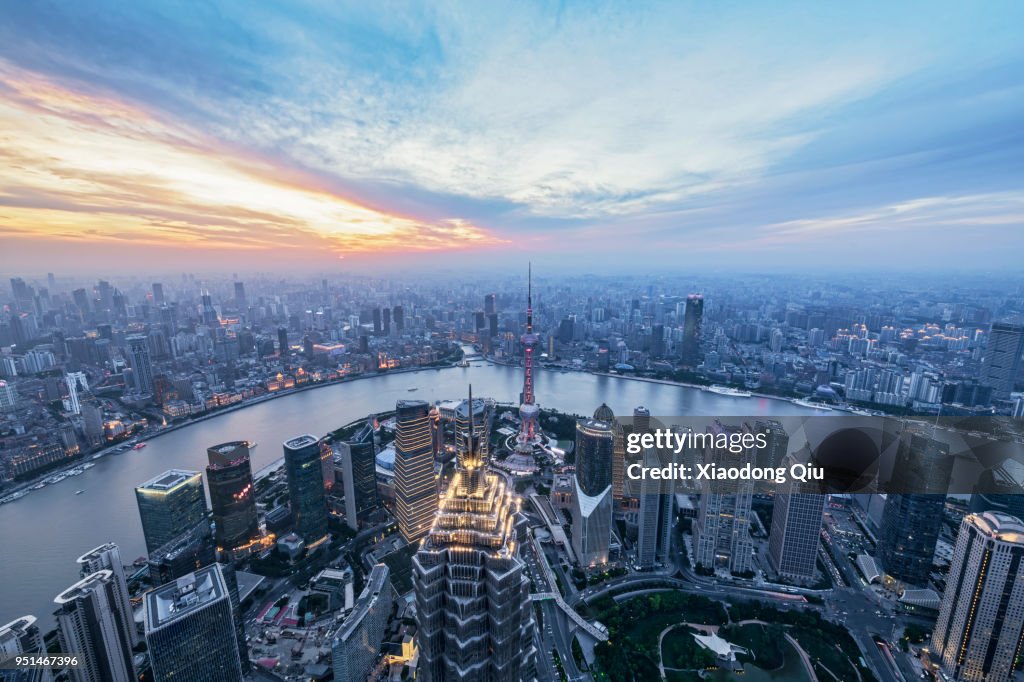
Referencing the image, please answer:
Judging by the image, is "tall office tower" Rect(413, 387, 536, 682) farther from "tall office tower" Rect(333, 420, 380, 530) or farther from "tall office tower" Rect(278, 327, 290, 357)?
"tall office tower" Rect(278, 327, 290, 357)

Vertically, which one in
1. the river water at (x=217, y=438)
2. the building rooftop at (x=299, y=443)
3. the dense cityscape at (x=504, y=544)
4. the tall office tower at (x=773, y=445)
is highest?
the tall office tower at (x=773, y=445)

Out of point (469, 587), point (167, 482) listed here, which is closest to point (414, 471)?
point (167, 482)

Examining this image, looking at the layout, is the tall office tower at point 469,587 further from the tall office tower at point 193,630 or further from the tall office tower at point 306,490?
the tall office tower at point 306,490

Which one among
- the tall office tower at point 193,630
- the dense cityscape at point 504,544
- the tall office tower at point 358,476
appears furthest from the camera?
the tall office tower at point 358,476

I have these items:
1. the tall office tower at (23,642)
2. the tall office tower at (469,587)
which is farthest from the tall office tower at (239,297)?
the tall office tower at (469,587)

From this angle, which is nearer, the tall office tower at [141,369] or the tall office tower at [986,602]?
the tall office tower at [986,602]

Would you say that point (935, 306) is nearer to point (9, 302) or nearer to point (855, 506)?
point (855, 506)

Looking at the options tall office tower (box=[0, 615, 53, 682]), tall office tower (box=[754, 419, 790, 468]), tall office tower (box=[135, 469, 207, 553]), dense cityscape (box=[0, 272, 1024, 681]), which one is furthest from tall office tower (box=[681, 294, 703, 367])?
tall office tower (box=[0, 615, 53, 682])

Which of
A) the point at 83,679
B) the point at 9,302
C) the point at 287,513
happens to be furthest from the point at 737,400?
the point at 9,302
